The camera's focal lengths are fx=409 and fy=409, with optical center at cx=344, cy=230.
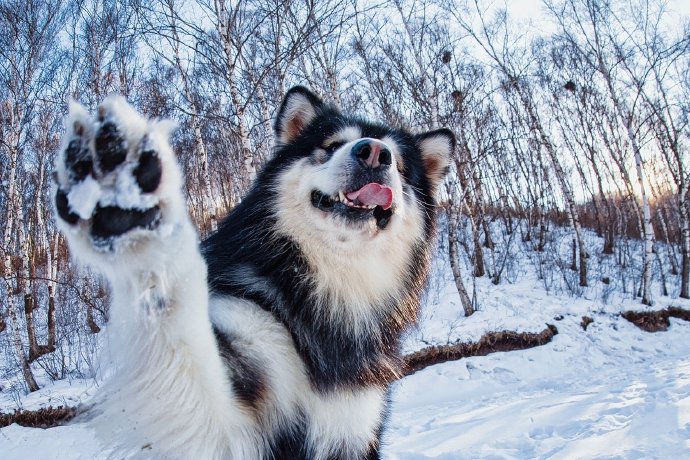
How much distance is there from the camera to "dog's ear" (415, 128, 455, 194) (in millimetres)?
2861

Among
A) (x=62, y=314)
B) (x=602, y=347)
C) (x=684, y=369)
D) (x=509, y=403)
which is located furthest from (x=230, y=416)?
(x=62, y=314)

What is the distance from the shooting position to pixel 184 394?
46.5 inches

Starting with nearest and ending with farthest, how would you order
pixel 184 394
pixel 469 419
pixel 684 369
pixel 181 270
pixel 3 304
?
pixel 181 270
pixel 184 394
pixel 469 419
pixel 684 369
pixel 3 304

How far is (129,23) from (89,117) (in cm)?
968

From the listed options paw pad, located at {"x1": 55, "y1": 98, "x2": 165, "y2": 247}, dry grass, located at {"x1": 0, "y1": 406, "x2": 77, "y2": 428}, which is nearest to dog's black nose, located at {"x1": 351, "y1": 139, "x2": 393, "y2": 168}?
paw pad, located at {"x1": 55, "y1": 98, "x2": 165, "y2": 247}

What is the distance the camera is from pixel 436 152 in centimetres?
289

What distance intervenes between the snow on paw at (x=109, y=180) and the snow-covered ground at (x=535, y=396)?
0.99 m

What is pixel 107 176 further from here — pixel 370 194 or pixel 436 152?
pixel 436 152

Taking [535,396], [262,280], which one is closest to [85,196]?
[262,280]

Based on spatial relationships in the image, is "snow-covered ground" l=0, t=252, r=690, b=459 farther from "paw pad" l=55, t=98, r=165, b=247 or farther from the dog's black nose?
the dog's black nose

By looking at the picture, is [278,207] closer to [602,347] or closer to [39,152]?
[602,347]

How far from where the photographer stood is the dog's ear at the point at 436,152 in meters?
2.86

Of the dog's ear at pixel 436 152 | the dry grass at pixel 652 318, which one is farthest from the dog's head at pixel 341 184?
the dry grass at pixel 652 318

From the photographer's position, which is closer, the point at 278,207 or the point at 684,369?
the point at 278,207
